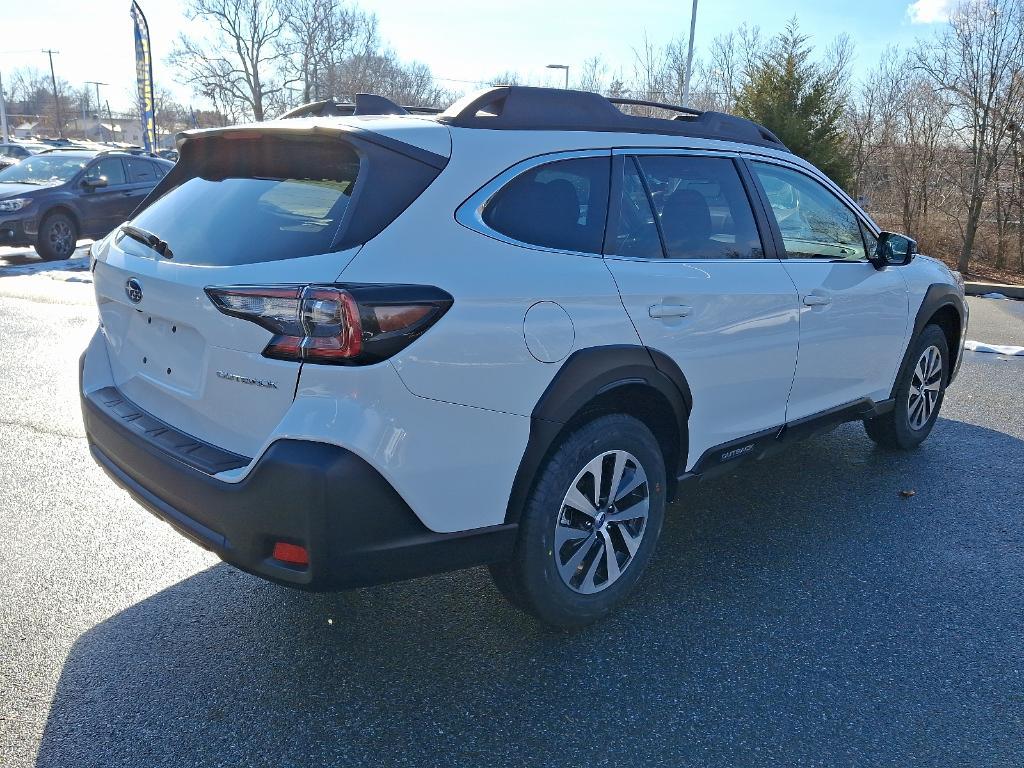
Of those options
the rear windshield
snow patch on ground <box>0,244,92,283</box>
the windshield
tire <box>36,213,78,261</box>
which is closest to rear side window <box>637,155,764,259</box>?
the rear windshield

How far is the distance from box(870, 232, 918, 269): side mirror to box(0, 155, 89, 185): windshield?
13.1 meters

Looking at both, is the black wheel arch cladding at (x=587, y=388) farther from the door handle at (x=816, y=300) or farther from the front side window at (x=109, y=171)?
the front side window at (x=109, y=171)

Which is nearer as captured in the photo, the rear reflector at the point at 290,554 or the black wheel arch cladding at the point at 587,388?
the rear reflector at the point at 290,554

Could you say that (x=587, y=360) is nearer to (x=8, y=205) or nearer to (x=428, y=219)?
(x=428, y=219)

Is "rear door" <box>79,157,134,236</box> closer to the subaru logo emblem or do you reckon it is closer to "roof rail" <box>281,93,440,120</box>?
"roof rail" <box>281,93,440,120</box>

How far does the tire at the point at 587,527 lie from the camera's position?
9.02ft

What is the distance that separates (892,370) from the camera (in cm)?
462

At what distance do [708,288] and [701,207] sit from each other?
0.41m

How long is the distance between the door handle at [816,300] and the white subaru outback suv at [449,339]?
0.06 ft

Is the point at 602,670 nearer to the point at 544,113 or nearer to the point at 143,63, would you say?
the point at 544,113

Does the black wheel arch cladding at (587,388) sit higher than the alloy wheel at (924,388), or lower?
higher

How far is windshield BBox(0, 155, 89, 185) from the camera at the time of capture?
13.6 m

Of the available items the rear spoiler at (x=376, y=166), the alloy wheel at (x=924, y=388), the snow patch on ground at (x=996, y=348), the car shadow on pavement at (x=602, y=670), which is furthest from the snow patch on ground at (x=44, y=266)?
the snow patch on ground at (x=996, y=348)

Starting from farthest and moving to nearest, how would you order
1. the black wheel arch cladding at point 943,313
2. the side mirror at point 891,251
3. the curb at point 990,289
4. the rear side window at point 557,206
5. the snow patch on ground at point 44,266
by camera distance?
1. the curb at point 990,289
2. the snow patch on ground at point 44,266
3. the black wheel arch cladding at point 943,313
4. the side mirror at point 891,251
5. the rear side window at point 557,206
